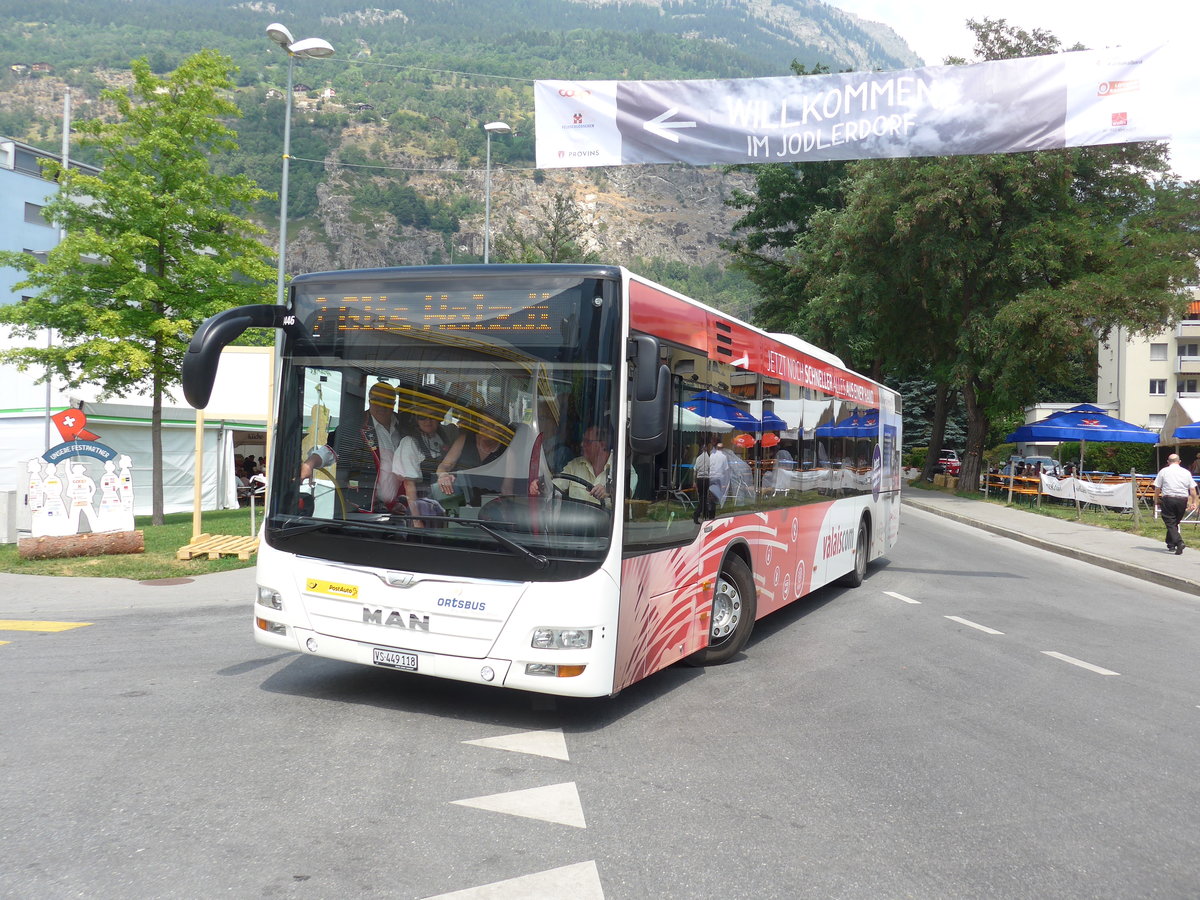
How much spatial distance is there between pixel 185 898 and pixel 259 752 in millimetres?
1733

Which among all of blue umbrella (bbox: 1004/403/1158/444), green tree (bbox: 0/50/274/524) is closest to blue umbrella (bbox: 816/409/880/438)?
green tree (bbox: 0/50/274/524)

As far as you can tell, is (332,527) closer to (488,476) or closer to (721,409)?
(488,476)

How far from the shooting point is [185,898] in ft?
11.5

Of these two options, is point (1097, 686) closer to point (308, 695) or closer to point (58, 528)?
point (308, 695)

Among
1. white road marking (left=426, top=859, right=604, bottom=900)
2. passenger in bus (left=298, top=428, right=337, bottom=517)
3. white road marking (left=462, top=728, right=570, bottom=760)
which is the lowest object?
white road marking (left=462, top=728, right=570, bottom=760)

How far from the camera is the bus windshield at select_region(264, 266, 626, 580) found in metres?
5.73

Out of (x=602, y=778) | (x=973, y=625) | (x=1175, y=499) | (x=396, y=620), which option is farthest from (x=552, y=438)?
(x=1175, y=499)

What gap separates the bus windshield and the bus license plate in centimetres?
51

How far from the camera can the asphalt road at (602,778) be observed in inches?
153

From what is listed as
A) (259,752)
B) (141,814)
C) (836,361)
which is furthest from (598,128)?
(141,814)

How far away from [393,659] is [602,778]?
1544 mm

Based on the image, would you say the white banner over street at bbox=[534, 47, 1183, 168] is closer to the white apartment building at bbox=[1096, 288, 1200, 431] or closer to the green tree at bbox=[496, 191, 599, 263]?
the green tree at bbox=[496, 191, 599, 263]

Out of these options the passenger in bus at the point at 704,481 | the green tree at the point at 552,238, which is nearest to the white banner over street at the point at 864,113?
the passenger in bus at the point at 704,481

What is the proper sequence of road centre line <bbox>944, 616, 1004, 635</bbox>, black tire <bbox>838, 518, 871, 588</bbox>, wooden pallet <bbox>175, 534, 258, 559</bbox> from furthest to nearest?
wooden pallet <bbox>175, 534, 258, 559</bbox> → black tire <bbox>838, 518, 871, 588</bbox> → road centre line <bbox>944, 616, 1004, 635</bbox>
